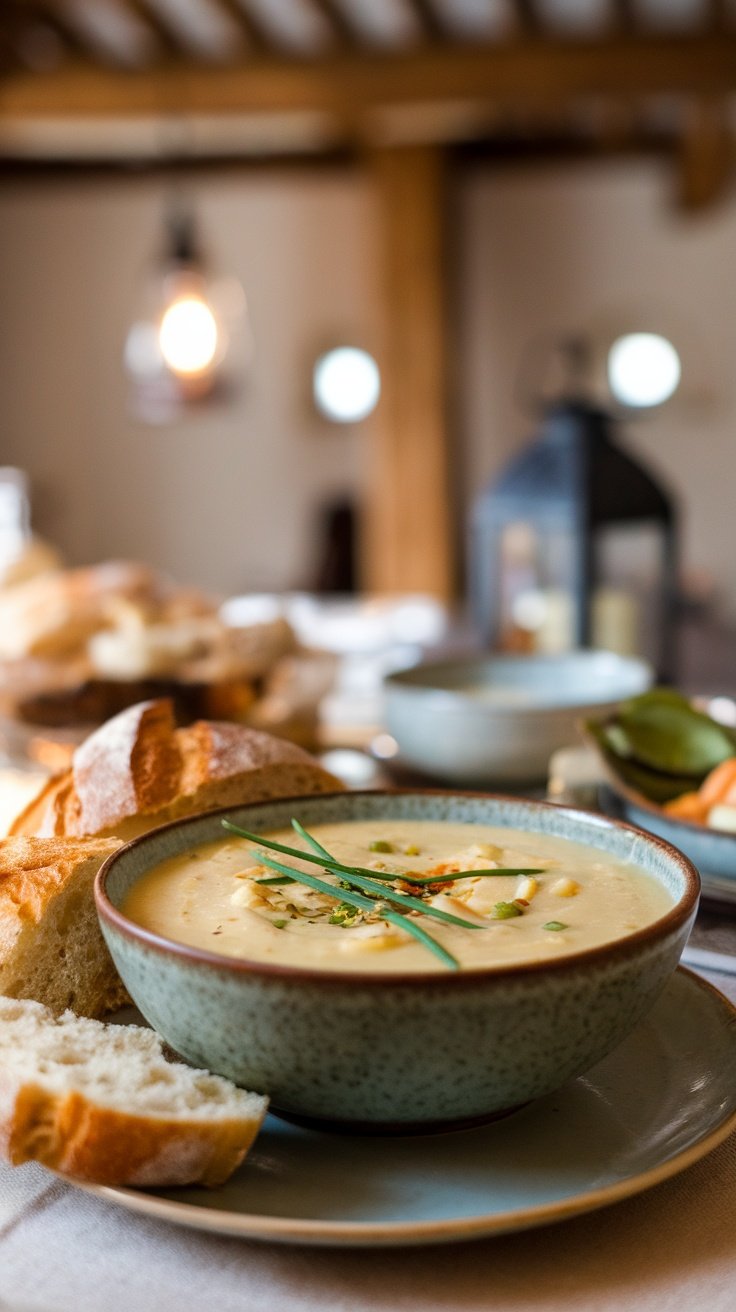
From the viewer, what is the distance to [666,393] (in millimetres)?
8391

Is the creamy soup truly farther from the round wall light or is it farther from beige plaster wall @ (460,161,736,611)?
the round wall light

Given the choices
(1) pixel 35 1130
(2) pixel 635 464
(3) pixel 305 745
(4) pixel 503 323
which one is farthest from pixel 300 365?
(1) pixel 35 1130

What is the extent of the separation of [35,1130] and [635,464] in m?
1.80

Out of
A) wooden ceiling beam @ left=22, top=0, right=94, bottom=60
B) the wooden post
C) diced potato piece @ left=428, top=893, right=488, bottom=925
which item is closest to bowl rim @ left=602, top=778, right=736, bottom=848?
diced potato piece @ left=428, top=893, right=488, bottom=925

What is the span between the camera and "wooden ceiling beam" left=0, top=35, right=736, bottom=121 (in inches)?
248

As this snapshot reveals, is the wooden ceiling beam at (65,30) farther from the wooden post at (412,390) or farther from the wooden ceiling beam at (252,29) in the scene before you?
the wooden post at (412,390)

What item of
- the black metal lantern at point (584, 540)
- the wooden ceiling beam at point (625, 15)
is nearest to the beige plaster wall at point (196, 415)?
the wooden ceiling beam at point (625, 15)

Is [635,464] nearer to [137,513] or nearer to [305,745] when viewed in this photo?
[305,745]

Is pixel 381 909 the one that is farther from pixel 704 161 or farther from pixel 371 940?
pixel 704 161

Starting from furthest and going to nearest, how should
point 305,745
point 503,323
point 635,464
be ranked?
1. point 503,323
2. point 635,464
3. point 305,745

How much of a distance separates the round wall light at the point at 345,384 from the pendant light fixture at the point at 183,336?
4640mm

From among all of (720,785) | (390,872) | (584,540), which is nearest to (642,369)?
(584,540)

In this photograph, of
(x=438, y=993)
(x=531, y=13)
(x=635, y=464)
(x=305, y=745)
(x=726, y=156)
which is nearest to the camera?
(x=438, y=993)

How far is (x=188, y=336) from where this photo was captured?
3.98 m
